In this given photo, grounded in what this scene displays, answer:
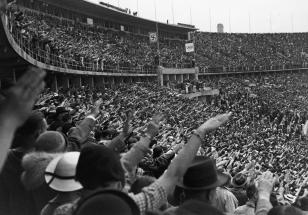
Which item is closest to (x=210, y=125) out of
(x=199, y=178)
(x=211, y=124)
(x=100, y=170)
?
(x=211, y=124)

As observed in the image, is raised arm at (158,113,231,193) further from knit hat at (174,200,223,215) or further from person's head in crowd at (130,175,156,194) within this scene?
person's head in crowd at (130,175,156,194)

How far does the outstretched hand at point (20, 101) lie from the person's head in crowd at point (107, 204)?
1.75 ft

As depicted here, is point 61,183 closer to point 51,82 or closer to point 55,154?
point 55,154

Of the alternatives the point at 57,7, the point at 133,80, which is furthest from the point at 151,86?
the point at 57,7

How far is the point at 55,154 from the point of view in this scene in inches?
153

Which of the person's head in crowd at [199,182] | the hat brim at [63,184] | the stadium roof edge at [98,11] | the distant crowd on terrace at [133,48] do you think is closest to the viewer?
the hat brim at [63,184]

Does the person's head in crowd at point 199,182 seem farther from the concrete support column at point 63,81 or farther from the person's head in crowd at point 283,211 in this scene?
the concrete support column at point 63,81

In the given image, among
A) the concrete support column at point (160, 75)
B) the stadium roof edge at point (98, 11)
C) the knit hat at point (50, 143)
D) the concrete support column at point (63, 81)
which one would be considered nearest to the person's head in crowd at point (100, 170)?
the knit hat at point (50, 143)

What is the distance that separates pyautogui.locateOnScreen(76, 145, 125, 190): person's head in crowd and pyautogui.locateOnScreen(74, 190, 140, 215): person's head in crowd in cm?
34

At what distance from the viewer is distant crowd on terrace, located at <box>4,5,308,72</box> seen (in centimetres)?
2573

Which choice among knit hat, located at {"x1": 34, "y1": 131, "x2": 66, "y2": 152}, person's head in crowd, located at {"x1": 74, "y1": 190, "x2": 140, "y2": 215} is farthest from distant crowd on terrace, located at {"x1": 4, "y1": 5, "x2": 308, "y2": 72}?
person's head in crowd, located at {"x1": 74, "y1": 190, "x2": 140, "y2": 215}

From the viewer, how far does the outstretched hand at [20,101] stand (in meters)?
2.12

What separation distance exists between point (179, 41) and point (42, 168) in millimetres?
65103

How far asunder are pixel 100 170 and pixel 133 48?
50.8m
